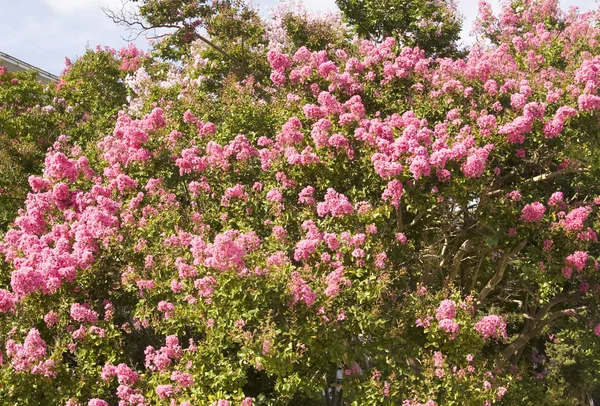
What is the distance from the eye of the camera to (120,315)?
7.69 meters

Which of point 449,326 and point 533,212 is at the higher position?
point 533,212

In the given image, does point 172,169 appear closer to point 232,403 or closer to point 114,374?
point 114,374

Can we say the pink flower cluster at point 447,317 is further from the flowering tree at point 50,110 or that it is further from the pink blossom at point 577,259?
the flowering tree at point 50,110

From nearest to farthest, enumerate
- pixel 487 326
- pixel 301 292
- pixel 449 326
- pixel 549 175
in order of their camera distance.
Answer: pixel 301 292
pixel 449 326
pixel 487 326
pixel 549 175

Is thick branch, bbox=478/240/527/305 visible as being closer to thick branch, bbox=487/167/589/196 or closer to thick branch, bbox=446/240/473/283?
thick branch, bbox=446/240/473/283

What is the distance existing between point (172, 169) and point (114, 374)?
3.16 metres

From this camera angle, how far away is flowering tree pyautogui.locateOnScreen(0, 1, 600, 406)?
6.36 meters

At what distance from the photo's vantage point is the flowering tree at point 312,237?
20.9 feet

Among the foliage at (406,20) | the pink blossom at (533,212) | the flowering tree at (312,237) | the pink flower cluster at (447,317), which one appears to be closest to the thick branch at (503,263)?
the flowering tree at (312,237)

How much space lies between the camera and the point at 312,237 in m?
6.90

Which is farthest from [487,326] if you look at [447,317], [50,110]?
[50,110]

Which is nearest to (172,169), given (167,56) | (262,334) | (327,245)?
(327,245)

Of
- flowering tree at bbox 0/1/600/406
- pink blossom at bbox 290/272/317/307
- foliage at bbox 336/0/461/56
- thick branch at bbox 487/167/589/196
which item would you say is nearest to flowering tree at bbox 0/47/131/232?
flowering tree at bbox 0/1/600/406

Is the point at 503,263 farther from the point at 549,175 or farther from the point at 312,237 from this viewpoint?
the point at 312,237
